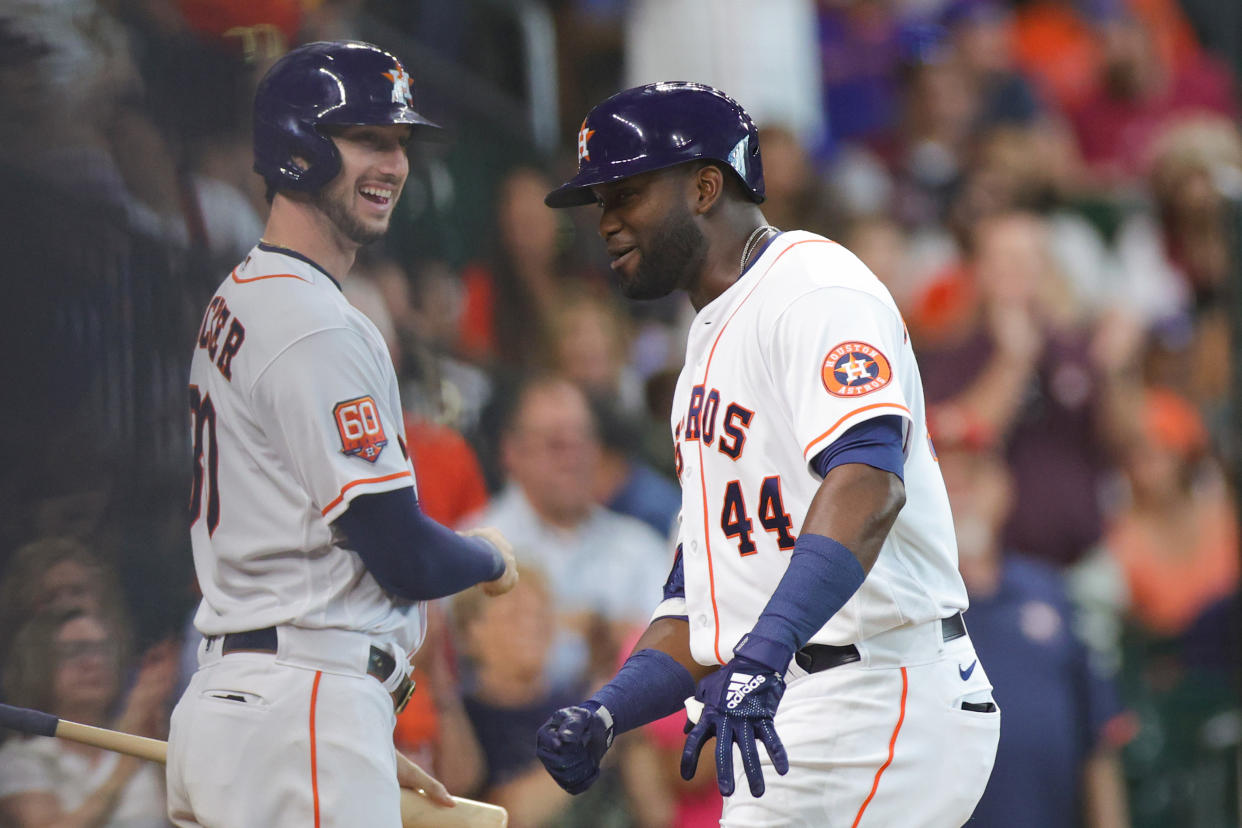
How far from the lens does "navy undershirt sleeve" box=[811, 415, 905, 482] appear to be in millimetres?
2537

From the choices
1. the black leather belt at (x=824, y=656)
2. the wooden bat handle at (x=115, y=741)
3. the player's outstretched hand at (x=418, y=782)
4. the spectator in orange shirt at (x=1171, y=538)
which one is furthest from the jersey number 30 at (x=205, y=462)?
the spectator in orange shirt at (x=1171, y=538)

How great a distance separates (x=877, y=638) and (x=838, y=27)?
643 centimetres

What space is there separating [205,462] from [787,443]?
1.08 m

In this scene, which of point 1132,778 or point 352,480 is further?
point 1132,778

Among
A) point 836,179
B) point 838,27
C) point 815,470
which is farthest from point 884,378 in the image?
point 838,27

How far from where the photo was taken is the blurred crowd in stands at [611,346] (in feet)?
9.93

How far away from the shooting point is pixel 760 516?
2789 mm

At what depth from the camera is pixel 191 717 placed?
110 inches

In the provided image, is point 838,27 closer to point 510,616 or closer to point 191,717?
point 510,616

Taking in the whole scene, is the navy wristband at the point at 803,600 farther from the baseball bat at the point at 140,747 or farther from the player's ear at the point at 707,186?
the baseball bat at the point at 140,747

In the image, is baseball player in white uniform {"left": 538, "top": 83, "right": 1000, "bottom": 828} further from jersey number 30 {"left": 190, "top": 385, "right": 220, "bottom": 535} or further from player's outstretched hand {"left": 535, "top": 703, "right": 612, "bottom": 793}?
jersey number 30 {"left": 190, "top": 385, "right": 220, "bottom": 535}

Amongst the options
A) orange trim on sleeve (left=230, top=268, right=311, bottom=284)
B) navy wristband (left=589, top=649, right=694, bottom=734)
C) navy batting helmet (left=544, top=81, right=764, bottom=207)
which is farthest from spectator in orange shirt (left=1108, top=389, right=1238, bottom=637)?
orange trim on sleeve (left=230, top=268, right=311, bottom=284)

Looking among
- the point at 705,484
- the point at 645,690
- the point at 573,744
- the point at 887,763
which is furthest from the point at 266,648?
the point at 887,763

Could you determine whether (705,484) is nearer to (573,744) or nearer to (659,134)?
(573,744)
